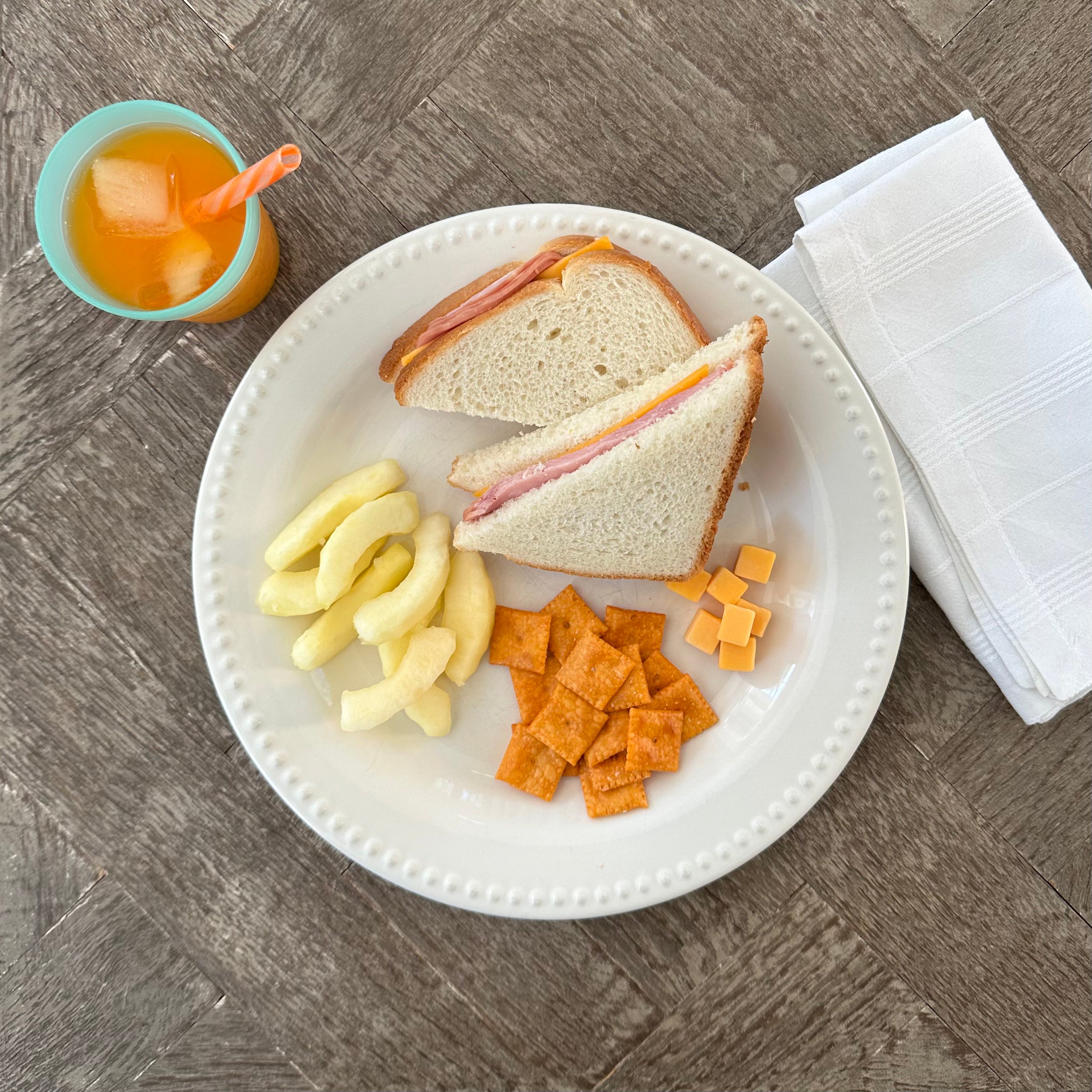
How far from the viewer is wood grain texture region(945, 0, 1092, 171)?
1.68 metres

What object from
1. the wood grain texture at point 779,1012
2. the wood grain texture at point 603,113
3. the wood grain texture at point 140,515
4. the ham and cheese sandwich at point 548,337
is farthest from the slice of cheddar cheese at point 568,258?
the wood grain texture at point 779,1012

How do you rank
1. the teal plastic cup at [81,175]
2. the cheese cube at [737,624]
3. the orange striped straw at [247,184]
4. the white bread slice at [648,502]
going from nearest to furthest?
the orange striped straw at [247,184] < the teal plastic cup at [81,175] < the white bread slice at [648,502] < the cheese cube at [737,624]

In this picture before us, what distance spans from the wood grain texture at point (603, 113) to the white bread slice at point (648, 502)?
0.47 metres

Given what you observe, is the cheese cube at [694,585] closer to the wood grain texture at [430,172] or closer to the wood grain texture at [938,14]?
the wood grain texture at [430,172]

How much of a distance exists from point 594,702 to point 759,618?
0.40 metres

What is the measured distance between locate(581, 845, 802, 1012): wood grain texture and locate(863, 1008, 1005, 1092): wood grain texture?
0.43 metres

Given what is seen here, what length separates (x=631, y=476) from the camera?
4.97 feet

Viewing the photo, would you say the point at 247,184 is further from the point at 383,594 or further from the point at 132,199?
the point at 383,594

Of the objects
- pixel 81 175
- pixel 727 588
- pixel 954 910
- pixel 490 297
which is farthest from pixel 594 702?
pixel 81 175

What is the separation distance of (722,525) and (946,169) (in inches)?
34.8

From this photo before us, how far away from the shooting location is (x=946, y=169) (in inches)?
62.4

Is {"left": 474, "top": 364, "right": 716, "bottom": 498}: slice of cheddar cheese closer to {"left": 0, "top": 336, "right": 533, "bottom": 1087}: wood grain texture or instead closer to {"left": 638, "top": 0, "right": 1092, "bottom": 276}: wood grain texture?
{"left": 638, "top": 0, "right": 1092, "bottom": 276}: wood grain texture

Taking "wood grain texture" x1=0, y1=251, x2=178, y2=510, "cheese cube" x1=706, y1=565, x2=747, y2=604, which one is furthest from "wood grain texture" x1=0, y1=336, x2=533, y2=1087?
"cheese cube" x1=706, y1=565, x2=747, y2=604

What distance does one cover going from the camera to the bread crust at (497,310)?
4.90 feet
